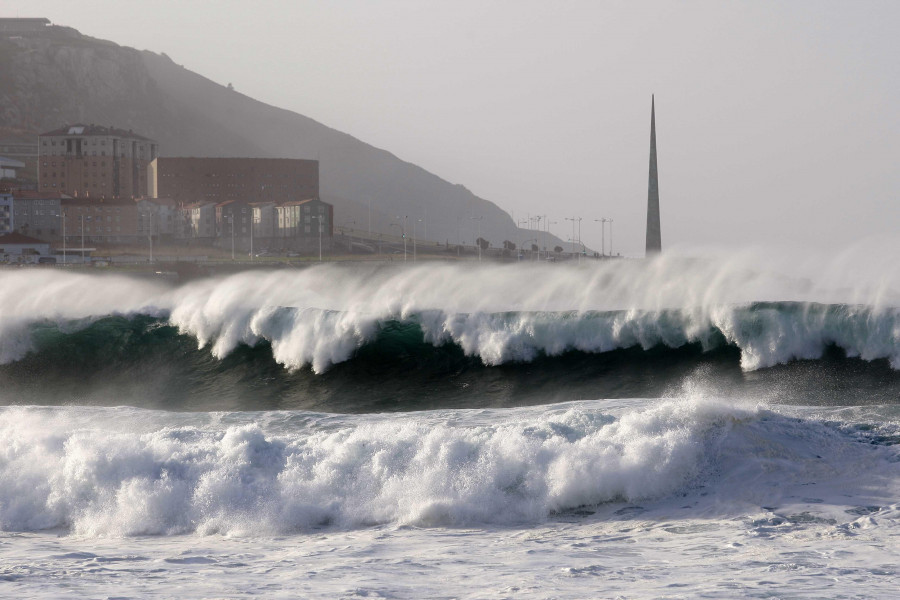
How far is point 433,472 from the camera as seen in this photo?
12.1 metres

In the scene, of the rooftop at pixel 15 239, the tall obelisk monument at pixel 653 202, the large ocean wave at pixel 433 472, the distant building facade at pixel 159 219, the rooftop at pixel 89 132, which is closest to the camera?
the large ocean wave at pixel 433 472

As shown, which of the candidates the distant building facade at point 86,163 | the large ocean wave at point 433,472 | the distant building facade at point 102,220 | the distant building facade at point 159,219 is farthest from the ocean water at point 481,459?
the distant building facade at point 86,163

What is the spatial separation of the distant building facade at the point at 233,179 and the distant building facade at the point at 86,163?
4960 millimetres

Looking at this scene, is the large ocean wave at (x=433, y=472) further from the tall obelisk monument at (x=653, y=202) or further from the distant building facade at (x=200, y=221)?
the distant building facade at (x=200, y=221)

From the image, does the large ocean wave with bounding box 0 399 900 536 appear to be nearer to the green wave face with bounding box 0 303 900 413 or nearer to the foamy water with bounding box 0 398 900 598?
the foamy water with bounding box 0 398 900 598

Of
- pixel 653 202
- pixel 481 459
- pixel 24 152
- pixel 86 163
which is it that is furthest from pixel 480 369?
pixel 24 152

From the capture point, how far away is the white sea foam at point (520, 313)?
64.8ft

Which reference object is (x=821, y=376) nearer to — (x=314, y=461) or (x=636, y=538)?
(x=636, y=538)

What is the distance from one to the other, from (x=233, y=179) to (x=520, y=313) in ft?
482

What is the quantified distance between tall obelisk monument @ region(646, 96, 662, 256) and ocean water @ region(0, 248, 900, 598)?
54.6 metres

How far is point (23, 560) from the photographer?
10.2 meters

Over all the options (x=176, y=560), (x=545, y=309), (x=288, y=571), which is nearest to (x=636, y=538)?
(x=288, y=571)

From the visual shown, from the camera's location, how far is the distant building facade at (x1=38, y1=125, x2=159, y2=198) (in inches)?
6230

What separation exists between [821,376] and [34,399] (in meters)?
A: 15.7
